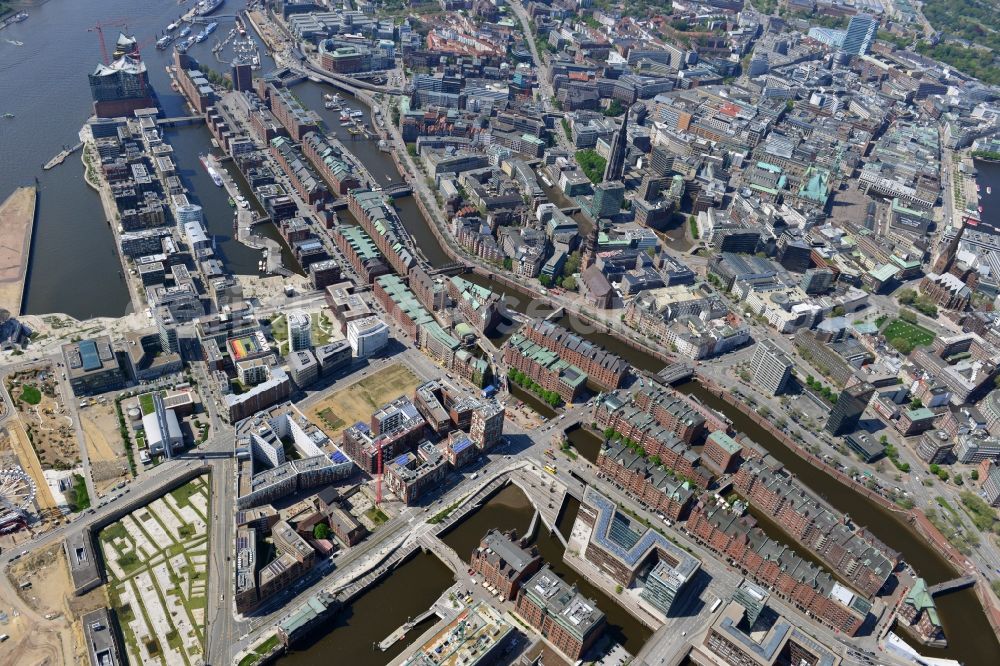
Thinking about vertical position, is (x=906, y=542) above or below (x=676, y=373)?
below

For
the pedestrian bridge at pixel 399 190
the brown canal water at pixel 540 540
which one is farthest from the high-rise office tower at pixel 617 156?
the brown canal water at pixel 540 540

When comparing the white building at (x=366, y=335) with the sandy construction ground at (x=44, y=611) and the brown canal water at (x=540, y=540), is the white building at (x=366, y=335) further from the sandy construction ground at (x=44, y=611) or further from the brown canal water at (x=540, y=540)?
the sandy construction ground at (x=44, y=611)

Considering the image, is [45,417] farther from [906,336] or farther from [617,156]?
[906,336]

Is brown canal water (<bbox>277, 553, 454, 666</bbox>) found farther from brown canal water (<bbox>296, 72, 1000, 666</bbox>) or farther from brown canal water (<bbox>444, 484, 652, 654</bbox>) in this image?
brown canal water (<bbox>296, 72, 1000, 666</bbox>)

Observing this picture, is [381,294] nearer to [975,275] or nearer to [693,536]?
[693,536]

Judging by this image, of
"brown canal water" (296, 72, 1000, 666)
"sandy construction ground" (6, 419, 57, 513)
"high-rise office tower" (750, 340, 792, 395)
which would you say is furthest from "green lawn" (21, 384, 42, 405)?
"high-rise office tower" (750, 340, 792, 395)

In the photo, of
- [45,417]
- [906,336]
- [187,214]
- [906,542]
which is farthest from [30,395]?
[906,336]
